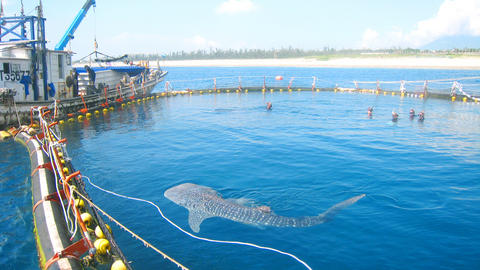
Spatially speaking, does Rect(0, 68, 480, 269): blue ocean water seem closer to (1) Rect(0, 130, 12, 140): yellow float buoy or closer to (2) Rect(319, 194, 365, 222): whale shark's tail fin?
(2) Rect(319, 194, 365, 222): whale shark's tail fin

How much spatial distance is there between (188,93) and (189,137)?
23.1 m

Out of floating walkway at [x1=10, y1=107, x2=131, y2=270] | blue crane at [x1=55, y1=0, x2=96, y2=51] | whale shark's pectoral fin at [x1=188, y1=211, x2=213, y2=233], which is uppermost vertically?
blue crane at [x1=55, y1=0, x2=96, y2=51]

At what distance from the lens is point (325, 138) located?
66.6 ft

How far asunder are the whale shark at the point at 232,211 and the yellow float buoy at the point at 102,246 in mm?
3110

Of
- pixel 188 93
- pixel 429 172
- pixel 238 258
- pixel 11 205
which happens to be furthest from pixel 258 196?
pixel 188 93

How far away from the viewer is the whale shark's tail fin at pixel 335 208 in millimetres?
Result: 10398

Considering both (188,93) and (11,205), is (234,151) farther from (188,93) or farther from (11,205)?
(188,93)

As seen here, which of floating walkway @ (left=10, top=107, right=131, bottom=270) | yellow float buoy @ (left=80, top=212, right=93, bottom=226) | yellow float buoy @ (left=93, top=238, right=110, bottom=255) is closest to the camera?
floating walkway @ (left=10, top=107, right=131, bottom=270)

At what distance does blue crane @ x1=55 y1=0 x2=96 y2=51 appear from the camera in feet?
109

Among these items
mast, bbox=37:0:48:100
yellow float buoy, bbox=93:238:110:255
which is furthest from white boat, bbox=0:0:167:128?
yellow float buoy, bbox=93:238:110:255

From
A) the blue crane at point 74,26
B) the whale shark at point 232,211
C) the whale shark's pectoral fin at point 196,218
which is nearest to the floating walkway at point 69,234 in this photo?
the whale shark's pectoral fin at point 196,218

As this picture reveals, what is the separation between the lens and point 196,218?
Result: 34.1 feet

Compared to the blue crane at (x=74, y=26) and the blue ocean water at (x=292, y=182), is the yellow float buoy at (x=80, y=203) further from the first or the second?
the blue crane at (x=74, y=26)

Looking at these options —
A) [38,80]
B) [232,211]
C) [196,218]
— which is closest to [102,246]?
[196,218]
